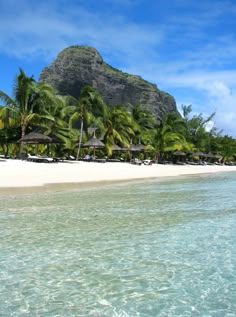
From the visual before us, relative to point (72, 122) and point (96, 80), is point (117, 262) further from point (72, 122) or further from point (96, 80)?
point (96, 80)

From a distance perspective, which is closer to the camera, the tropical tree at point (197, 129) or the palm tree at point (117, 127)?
the palm tree at point (117, 127)

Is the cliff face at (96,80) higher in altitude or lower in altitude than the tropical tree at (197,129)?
higher

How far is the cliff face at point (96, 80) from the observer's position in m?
83.9

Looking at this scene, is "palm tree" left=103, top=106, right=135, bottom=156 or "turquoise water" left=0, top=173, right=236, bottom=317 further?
"palm tree" left=103, top=106, right=135, bottom=156

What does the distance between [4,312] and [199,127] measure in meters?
57.6

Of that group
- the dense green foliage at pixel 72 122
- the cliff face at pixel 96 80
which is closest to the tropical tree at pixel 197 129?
the dense green foliage at pixel 72 122

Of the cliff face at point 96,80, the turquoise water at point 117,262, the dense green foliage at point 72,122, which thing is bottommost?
the turquoise water at point 117,262

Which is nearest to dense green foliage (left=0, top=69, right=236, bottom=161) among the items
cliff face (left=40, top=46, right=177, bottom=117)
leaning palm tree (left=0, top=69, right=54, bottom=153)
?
leaning palm tree (left=0, top=69, right=54, bottom=153)

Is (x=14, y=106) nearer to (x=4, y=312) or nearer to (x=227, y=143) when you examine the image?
(x=4, y=312)

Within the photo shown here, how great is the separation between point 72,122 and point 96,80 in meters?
56.2

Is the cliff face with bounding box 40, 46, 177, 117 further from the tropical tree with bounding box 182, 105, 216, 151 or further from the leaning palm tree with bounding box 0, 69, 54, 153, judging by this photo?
the leaning palm tree with bounding box 0, 69, 54, 153

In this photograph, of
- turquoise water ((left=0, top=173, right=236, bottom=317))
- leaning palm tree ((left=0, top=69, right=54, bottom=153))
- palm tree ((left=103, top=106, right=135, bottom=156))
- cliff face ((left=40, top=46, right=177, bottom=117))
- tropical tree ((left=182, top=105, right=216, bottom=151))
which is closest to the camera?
turquoise water ((left=0, top=173, right=236, bottom=317))

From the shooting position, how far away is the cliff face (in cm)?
8388

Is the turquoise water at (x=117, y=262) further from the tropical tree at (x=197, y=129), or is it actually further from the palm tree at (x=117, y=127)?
the tropical tree at (x=197, y=129)
